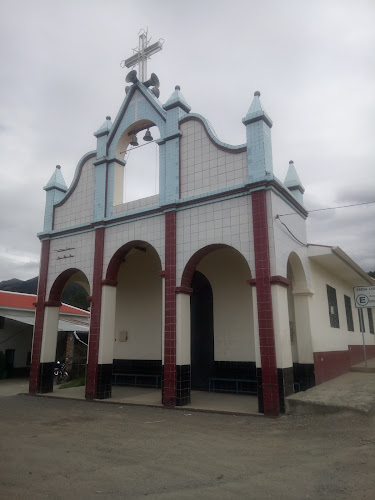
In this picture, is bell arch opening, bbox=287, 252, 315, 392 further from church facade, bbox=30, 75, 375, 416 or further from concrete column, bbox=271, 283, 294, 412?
concrete column, bbox=271, 283, 294, 412

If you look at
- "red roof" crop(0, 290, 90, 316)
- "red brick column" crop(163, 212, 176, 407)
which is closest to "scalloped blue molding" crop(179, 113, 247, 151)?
"red brick column" crop(163, 212, 176, 407)

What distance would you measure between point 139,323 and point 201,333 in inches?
105

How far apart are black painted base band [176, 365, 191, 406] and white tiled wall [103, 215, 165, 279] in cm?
254

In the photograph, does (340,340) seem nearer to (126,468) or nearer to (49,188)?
(126,468)

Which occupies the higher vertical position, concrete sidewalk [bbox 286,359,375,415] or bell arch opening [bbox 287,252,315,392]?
bell arch opening [bbox 287,252,315,392]

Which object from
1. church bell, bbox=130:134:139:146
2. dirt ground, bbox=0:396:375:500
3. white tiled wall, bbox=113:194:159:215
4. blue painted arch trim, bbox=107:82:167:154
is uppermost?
blue painted arch trim, bbox=107:82:167:154

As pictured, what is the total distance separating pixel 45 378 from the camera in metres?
12.0

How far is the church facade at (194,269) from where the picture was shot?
28.8ft

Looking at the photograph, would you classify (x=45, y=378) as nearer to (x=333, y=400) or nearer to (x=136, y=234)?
(x=136, y=234)

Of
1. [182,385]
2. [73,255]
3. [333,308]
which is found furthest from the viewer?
[333,308]

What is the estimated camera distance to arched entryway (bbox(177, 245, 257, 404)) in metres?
11.4

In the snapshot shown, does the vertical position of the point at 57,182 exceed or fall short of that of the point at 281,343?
it exceeds it

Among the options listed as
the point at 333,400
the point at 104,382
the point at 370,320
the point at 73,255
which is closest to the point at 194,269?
the point at 104,382

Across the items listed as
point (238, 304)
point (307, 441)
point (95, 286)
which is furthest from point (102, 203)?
point (307, 441)
